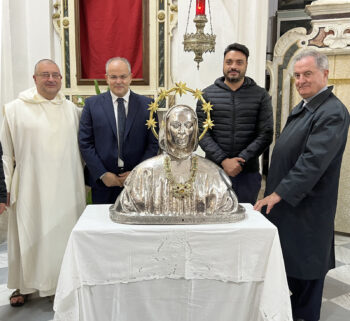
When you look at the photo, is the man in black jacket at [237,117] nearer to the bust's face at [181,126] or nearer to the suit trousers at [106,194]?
the suit trousers at [106,194]

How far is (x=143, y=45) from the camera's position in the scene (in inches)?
193

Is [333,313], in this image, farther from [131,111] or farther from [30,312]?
[30,312]

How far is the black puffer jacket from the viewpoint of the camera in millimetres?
3240

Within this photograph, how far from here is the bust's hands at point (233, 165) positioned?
3.14 m

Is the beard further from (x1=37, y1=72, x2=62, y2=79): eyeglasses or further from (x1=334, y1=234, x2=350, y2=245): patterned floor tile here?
(x1=334, y1=234, x2=350, y2=245): patterned floor tile

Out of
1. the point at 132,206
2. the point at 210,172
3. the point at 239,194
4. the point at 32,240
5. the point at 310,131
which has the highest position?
the point at 310,131

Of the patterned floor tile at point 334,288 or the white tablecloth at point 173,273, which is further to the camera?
the patterned floor tile at point 334,288

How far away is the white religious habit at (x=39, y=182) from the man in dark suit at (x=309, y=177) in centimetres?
148

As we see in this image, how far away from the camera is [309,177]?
8.44ft

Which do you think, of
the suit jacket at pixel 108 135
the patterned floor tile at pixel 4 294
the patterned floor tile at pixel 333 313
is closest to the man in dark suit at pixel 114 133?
the suit jacket at pixel 108 135

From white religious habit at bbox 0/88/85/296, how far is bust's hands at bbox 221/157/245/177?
113 cm

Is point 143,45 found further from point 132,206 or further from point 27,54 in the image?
point 132,206

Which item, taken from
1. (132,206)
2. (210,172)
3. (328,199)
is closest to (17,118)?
(132,206)

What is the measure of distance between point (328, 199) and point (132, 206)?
1295 millimetres
